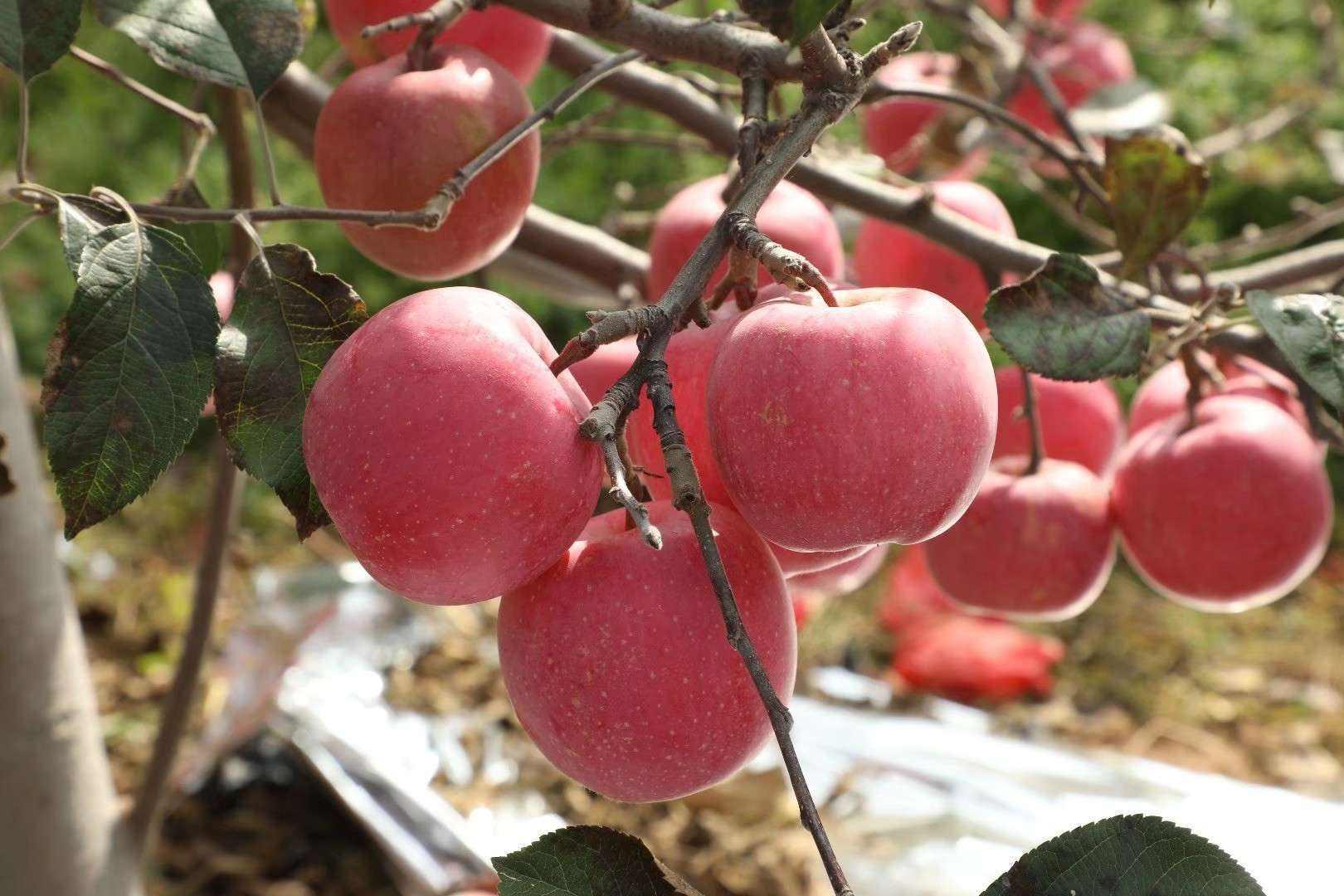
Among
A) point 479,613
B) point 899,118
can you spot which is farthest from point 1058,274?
point 479,613

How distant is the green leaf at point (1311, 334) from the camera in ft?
1.21

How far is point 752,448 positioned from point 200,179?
1.79 metres

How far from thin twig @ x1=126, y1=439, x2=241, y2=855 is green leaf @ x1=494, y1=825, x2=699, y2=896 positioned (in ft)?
1.40

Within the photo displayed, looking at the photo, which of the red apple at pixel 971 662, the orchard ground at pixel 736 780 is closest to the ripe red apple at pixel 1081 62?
the orchard ground at pixel 736 780

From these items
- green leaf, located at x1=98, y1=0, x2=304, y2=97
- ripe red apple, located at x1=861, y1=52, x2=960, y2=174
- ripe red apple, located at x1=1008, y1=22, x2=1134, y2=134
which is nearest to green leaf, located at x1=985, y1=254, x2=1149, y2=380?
green leaf, located at x1=98, y1=0, x2=304, y2=97

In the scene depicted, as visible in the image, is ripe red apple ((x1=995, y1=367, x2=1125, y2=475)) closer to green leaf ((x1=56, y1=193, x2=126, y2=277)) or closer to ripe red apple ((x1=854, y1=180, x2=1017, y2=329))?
ripe red apple ((x1=854, y1=180, x2=1017, y2=329))

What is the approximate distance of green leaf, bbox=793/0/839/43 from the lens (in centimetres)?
26

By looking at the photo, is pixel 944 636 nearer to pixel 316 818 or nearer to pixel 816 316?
pixel 316 818

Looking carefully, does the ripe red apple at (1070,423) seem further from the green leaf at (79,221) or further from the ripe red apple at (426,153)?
the green leaf at (79,221)

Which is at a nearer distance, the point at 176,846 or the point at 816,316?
the point at 816,316

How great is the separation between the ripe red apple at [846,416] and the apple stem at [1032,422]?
0.68 ft

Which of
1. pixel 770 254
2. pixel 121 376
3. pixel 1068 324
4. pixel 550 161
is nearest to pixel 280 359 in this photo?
pixel 121 376

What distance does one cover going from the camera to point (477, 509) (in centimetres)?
30

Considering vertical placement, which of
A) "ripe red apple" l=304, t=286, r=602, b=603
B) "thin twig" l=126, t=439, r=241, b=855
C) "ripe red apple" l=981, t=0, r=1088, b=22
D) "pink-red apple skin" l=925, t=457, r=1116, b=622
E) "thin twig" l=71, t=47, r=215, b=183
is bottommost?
"thin twig" l=126, t=439, r=241, b=855
